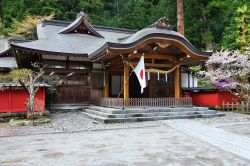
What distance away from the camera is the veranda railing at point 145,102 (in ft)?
46.4

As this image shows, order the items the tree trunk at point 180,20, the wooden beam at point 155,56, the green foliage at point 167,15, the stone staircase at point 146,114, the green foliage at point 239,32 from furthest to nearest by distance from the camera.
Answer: the green foliage at point 167,15 < the tree trunk at point 180,20 < the green foliage at point 239,32 < the wooden beam at point 155,56 < the stone staircase at point 146,114

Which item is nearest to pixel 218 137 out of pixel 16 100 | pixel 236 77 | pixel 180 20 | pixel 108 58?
pixel 108 58

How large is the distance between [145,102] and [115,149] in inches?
301

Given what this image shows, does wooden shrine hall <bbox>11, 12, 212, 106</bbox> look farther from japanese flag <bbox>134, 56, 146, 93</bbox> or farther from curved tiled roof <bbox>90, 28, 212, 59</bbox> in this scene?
japanese flag <bbox>134, 56, 146, 93</bbox>

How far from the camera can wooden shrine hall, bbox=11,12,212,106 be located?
14484 millimetres

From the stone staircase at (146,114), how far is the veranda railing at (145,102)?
685 mm

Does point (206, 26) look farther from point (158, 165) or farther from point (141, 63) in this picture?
point (158, 165)

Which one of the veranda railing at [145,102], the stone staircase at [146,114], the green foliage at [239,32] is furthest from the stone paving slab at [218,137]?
the green foliage at [239,32]

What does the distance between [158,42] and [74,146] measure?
854 centimetres

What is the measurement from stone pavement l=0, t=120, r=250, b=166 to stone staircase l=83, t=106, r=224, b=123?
2556 mm

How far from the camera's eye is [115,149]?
7.21 meters

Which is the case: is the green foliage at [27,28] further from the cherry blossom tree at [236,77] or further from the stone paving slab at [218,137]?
the stone paving slab at [218,137]

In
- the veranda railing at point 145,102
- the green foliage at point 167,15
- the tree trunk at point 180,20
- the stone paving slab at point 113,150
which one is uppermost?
the green foliage at point 167,15

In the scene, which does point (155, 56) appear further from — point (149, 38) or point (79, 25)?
point (79, 25)
